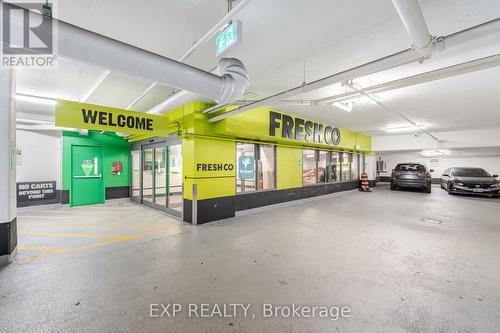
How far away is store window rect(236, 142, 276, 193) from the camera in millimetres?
5648

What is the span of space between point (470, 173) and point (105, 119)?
13107 millimetres

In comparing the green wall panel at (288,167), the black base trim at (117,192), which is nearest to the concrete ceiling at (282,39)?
the green wall panel at (288,167)

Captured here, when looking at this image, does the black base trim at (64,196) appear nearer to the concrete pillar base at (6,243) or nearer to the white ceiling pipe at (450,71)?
the concrete pillar base at (6,243)

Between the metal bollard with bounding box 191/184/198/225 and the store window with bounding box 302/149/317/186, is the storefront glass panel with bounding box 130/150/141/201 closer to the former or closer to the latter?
the metal bollard with bounding box 191/184/198/225

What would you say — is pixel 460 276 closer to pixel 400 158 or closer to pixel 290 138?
pixel 290 138

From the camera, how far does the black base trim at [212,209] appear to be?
4.52 m

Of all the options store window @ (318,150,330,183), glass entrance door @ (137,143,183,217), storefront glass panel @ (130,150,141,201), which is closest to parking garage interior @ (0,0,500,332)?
glass entrance door @ (137,143,183,217)

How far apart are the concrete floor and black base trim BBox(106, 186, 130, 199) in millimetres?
3148

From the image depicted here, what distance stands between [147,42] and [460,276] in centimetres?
476

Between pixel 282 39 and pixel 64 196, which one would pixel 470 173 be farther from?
pixel 64 196

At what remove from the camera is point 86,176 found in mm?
6516

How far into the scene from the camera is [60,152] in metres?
6.30

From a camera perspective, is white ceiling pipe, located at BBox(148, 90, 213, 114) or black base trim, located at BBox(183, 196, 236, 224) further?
black base trim, located at BBox(183, 196, 236, 224)

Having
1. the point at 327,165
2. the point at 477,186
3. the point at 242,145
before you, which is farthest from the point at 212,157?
the point at 477,186
